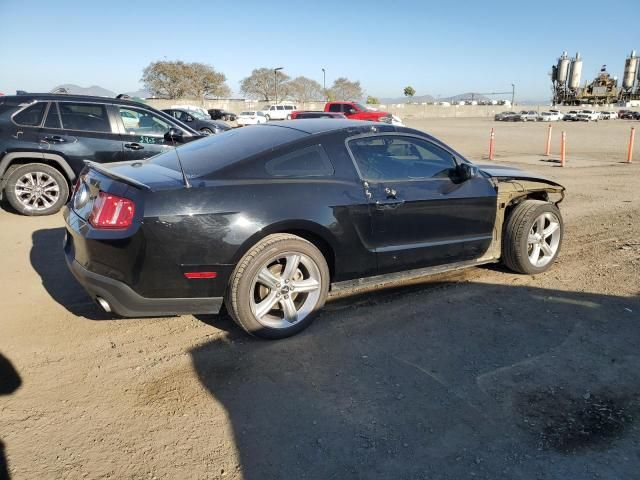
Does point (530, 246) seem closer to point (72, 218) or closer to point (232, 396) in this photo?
point (232, 396)

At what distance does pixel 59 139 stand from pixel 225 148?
4585 millimetres

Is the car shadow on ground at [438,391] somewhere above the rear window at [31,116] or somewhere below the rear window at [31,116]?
below

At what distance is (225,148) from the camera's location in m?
3.84

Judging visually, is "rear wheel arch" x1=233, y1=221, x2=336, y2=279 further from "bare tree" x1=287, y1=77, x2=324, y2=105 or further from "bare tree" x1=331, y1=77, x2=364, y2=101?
"bare tree" x1=331, y1=77, x2=364, y2=101

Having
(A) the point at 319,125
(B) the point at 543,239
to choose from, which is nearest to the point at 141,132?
(A) the point at 319,125

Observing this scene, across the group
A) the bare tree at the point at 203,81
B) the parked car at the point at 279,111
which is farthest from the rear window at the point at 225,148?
the bare tree at the point at 203,81

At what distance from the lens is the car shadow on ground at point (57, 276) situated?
158 inches

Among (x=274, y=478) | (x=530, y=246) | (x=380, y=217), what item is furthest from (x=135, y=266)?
(x=530, y=246)

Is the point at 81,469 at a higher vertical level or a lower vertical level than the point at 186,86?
lower

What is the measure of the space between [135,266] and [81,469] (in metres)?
1.21

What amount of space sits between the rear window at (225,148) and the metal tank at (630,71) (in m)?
112

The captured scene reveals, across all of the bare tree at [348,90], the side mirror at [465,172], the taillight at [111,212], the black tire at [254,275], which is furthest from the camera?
the bare tree at [348,90]

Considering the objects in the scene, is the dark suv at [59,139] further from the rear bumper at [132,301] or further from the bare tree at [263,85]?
the bare tree at [263,85]

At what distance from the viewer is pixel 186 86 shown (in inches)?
3036
